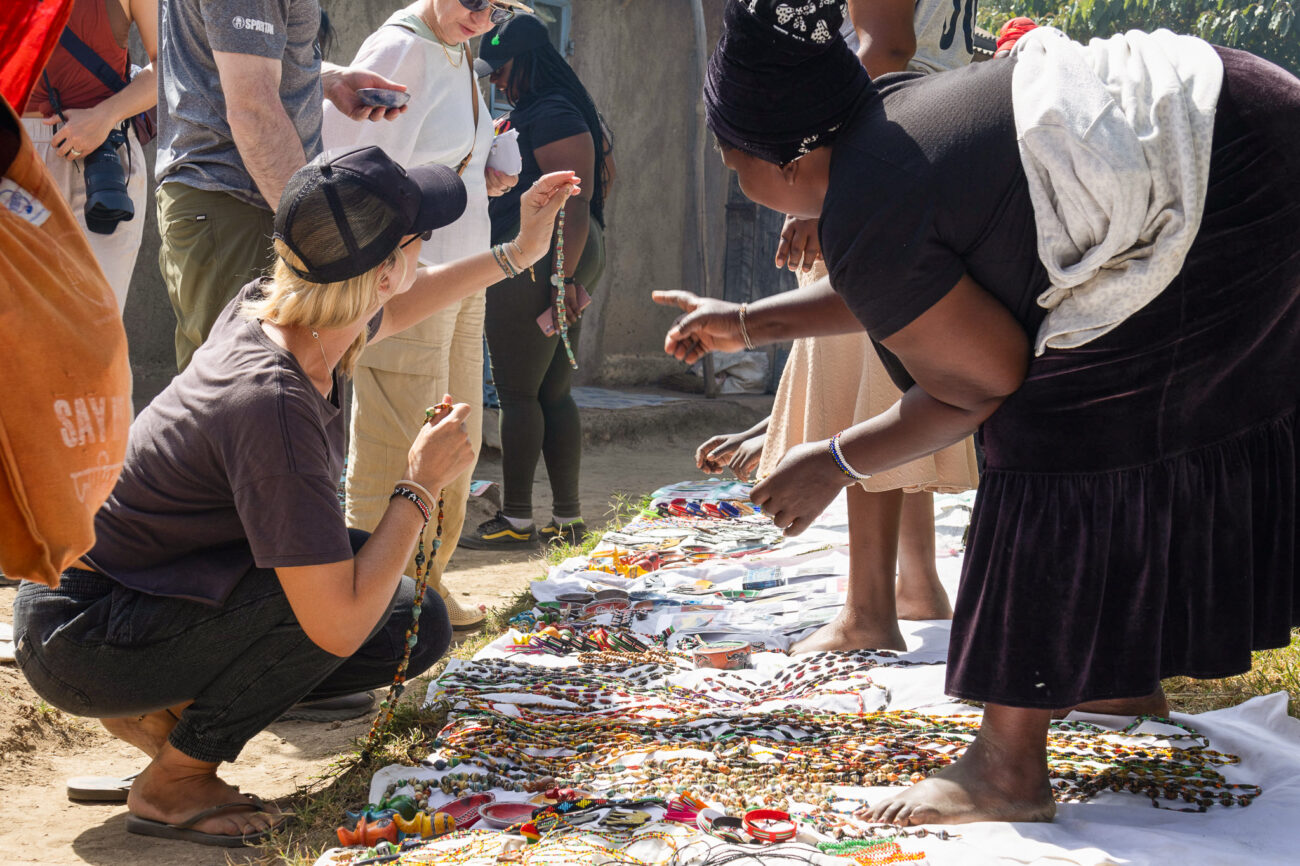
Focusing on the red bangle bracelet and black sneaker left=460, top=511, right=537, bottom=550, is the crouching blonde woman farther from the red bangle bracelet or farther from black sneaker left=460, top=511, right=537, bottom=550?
black sneaker left=460, top=511, right=537, bottom=550

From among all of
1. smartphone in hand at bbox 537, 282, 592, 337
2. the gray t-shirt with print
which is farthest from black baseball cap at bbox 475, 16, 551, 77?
the gray t-shirt with print

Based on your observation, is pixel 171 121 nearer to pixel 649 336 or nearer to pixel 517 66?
pixel 517 66

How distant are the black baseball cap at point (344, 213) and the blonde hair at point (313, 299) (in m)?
0.02

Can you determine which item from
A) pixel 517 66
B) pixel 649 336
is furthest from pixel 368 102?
pixel 649 336

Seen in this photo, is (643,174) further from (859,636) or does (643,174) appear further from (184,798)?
(184,798)

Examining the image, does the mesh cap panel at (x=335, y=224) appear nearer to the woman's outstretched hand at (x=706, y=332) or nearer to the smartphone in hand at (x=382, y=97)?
the woman's outstretched hand at (x=706, y=332)

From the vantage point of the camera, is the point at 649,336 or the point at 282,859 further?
the point at 649,336

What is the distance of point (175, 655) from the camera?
2.51m

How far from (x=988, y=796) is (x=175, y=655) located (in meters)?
1.71

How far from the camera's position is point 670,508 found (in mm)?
5414

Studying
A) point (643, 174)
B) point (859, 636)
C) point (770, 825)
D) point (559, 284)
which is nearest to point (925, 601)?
point (859, 636)

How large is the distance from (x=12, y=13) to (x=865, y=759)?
84.2 inches

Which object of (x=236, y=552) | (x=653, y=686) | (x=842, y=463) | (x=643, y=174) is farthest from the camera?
(x=643, y=174)

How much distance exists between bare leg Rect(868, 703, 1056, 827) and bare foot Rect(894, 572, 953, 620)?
58.0 inches
